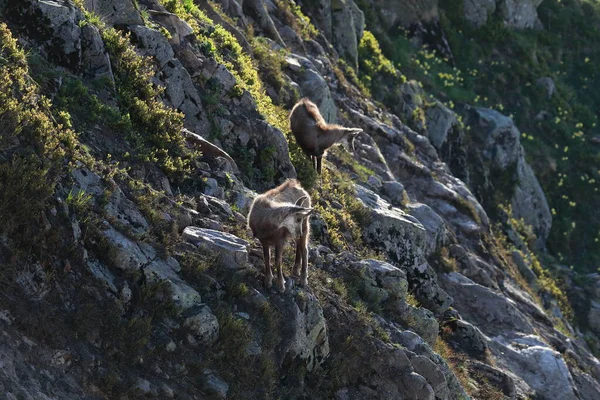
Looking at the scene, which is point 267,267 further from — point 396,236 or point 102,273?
point 396,236

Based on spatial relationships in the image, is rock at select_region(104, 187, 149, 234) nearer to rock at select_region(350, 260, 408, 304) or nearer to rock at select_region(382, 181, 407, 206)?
rock at select_region(350, 260, 408, 304)

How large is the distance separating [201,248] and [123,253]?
151 cm

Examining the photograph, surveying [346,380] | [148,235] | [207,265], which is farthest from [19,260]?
[346,380]

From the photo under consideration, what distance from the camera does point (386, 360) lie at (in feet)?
46.1

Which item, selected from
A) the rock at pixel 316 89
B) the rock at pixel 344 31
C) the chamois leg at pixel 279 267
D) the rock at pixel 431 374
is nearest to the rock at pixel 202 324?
the chamois leg at pixel 279 267

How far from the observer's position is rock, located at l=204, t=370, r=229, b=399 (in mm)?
10914

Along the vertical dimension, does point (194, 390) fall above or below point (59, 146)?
below

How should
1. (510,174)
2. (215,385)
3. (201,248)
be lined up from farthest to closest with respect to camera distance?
(510,174)
(201,248)
(215,385)

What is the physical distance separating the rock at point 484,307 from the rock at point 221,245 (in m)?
10.8

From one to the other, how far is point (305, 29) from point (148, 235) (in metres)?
20.7

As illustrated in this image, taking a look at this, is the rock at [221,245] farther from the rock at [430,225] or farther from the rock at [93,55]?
the rock at [430,225]

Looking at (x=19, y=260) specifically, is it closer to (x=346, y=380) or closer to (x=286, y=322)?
(x=286, y=322)

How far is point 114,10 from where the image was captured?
17.1 m

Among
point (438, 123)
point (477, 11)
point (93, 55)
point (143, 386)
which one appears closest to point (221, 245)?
point (143, 386)
